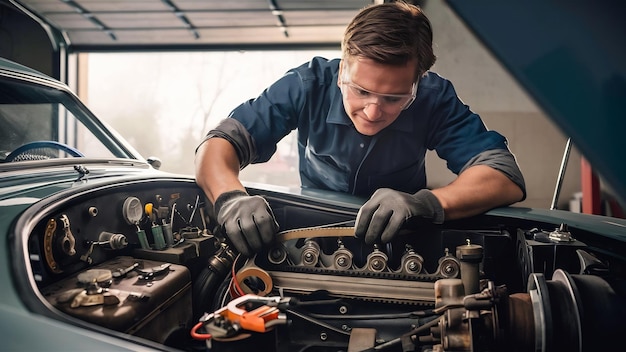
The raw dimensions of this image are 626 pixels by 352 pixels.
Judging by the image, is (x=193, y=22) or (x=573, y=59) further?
(x=193, y=22)

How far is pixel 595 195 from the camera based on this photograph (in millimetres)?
3561

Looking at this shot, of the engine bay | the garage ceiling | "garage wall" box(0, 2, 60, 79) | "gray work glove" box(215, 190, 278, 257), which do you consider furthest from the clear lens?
the garage ceiling

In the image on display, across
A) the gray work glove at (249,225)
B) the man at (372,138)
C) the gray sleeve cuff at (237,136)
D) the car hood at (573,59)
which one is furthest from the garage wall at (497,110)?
the car hood at (573,59)

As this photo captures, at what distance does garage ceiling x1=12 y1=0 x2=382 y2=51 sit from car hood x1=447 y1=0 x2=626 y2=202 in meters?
2.74

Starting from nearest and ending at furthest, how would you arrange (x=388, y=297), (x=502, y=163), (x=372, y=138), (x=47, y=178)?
(x=388, y=297) < (x=47, y=178) < (x=502, y=163) < (x=372, y=138)

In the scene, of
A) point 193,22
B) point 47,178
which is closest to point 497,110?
point 193,22

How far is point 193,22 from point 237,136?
187 cm

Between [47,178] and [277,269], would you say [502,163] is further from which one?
[47,178]

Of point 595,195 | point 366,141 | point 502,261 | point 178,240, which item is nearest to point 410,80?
point 366,141

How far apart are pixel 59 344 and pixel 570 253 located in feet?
3.50

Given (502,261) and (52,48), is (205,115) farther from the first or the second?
(502,261)

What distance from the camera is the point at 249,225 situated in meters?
1.16

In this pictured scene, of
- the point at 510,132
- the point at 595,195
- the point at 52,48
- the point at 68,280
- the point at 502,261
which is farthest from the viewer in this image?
the point at 510,132

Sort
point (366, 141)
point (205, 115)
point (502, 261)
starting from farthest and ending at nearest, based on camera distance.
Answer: point (205, 115), point (366, 141), point (502, 261)
